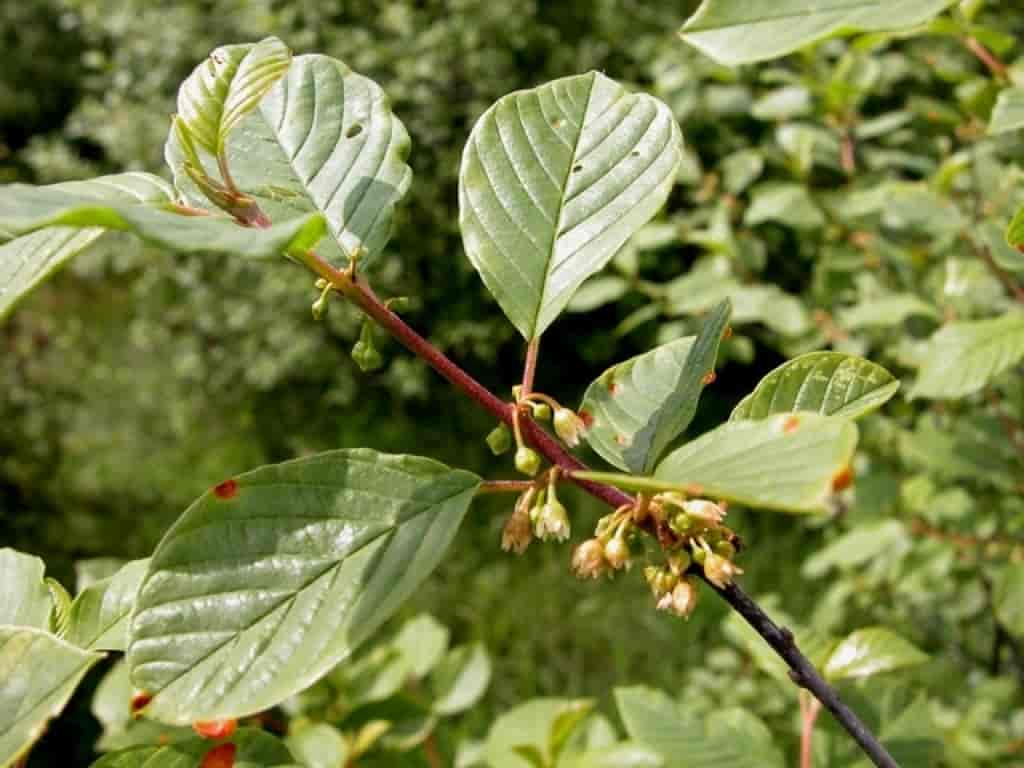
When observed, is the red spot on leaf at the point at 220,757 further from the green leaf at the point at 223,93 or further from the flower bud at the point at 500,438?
the green leaf at the point at 223,93

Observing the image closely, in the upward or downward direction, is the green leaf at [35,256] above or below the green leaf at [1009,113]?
above

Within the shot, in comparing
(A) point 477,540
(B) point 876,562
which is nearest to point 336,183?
(B) point 876,562

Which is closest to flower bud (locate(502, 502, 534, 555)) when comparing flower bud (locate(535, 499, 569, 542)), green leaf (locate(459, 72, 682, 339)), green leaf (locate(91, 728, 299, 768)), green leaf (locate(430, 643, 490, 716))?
flower bud (locate(535, 499, 569, 542))

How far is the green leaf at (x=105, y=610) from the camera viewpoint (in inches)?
26.5

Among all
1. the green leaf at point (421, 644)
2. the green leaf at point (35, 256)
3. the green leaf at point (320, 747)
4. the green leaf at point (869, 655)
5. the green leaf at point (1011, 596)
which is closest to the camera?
the green leaf at point (35, 256)

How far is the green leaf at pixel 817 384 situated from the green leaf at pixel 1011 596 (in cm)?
112

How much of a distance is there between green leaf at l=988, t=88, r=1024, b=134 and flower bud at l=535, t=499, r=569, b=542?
0.48m

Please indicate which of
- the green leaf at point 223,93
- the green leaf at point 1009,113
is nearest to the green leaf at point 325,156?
the green leaf at point 223,93

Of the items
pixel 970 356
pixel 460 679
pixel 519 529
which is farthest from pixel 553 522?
pixel 460 679

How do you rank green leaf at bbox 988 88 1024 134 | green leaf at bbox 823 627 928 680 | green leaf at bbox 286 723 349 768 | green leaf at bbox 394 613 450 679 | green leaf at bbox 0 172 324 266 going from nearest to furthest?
green leaf at bbox 0 172 324 266 < green leaf at bbox 988 88 1024 134 < green leaf at bbox 823 627 928 680 < green leaf at bbox 286 723 349 768 < green leaf at bbox 394 613 450 679

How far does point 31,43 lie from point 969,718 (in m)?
7.23

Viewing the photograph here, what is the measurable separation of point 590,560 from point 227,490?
19cm

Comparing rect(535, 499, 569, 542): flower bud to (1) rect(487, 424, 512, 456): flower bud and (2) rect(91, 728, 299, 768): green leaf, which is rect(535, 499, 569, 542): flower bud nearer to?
(1) rect(487, 424, 512, 456): flower bud

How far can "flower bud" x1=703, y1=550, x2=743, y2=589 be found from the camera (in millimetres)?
551
